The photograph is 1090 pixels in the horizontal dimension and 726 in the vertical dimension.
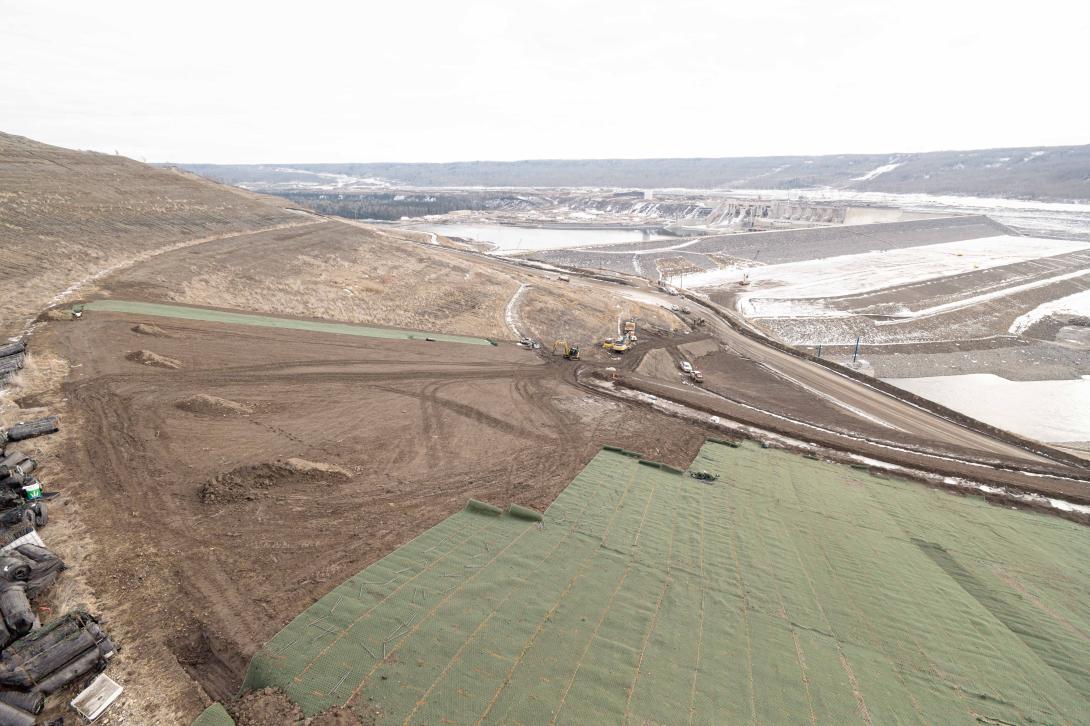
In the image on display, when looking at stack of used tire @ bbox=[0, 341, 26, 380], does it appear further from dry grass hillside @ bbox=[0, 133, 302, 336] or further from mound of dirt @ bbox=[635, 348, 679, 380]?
mound of dirt @ bbox=[635, 348, 679, 380]

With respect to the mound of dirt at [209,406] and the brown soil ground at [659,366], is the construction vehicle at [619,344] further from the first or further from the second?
the mound of dirt at [209,406]

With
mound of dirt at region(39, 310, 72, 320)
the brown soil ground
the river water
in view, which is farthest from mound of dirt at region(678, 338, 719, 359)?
the river water

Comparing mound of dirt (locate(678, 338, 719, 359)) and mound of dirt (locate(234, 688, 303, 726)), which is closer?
mound of dirt (locate(234, 688, 303, 726))

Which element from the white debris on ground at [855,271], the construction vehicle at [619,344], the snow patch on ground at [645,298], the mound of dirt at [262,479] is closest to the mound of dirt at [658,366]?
the construction vehicle at [619,344]

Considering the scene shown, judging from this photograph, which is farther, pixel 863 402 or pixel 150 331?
pixel 863 402

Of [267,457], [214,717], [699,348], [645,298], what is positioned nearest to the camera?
[214,717]

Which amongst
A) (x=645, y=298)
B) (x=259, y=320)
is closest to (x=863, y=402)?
(x=645, y=298)

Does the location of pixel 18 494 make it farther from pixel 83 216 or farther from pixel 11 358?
pixel 83 216
